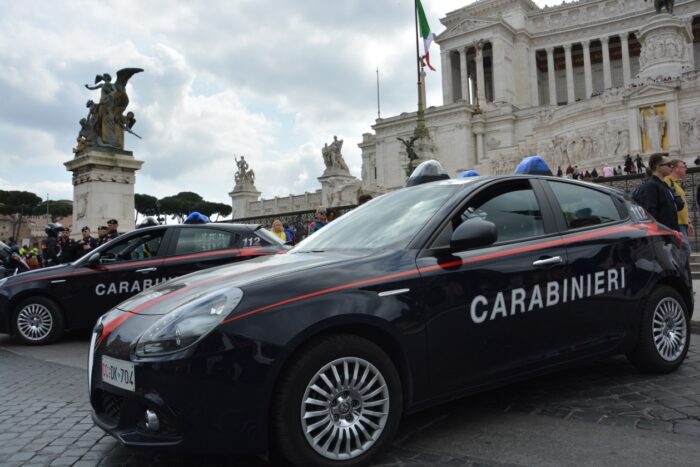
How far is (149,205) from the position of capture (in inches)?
3472

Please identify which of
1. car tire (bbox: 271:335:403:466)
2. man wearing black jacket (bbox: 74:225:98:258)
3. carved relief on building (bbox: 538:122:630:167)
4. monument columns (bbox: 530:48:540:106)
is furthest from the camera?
monument columns (bbox: 530:48:540:106)

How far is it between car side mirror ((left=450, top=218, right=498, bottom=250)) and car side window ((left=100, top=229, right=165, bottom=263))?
17.9 ft

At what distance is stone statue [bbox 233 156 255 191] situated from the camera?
52875 millimetres

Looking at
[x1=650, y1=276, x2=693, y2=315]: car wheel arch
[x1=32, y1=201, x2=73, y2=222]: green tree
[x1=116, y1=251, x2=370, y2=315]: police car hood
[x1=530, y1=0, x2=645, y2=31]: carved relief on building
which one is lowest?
[x1=650, y1=276, x2=693, y2=315]: car wheel arch

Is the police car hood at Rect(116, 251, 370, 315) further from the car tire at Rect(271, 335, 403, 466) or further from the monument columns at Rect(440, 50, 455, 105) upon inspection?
the monument columns at Rect(440, 50, 455, 105)

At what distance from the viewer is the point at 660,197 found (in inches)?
265

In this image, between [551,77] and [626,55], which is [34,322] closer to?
[551,77]

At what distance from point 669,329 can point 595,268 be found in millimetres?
1130

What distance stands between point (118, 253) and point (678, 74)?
3401 cm

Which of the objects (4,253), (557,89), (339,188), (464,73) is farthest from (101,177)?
(557,89)

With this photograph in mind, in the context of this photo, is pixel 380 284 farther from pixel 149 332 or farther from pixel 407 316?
pixel 149 332

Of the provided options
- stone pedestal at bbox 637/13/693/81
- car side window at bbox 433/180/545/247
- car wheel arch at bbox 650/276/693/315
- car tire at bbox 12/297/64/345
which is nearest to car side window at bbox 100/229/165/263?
car tire at bbox 12/297/64/345

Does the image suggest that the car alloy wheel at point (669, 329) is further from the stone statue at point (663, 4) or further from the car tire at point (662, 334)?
the stone statue at point (663, 4)

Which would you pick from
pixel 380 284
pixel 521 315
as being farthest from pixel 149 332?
pixel 521 315
